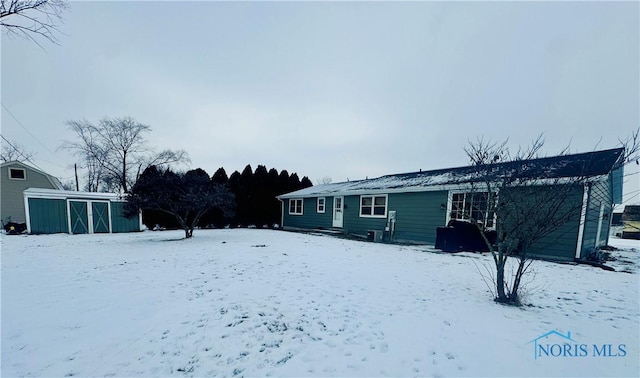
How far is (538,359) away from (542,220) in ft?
6.97

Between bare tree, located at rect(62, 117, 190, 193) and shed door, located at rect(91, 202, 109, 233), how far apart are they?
33.5 ft

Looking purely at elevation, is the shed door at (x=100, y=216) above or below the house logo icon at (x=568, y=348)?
below

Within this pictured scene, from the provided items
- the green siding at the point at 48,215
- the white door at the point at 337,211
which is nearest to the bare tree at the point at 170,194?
the green siding at the point at 48,215

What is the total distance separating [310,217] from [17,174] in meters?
21.6

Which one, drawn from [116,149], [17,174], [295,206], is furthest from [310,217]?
[116,149]

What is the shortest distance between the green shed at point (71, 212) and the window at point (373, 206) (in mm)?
13204

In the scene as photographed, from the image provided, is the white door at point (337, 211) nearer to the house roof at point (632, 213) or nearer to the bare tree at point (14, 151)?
the house roof at point (632, 213)

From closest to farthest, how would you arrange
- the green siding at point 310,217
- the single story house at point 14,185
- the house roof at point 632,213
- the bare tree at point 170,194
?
the bare tree at point 170,194
the green siding at point 310,217
the single story house at point 14,185
the house roof at point 632,213

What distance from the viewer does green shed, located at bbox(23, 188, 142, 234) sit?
1308 centimetres

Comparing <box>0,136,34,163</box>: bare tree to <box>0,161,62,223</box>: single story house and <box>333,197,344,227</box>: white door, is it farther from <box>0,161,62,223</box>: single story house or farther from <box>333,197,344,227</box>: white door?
<box>333,197,344,227</box>: white door

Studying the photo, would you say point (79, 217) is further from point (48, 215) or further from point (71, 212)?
point (48, 215)

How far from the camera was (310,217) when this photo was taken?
17266 millimetres

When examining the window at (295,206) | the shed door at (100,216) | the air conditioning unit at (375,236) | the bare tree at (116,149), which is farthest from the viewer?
the bare tree at (116,149)

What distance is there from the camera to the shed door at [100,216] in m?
14.4
